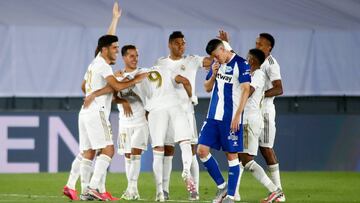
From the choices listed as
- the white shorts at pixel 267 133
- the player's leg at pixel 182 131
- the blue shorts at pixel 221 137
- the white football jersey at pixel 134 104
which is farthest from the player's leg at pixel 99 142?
the white shorts at pixel 267 133

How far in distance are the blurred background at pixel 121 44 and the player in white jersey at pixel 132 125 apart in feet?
16.9

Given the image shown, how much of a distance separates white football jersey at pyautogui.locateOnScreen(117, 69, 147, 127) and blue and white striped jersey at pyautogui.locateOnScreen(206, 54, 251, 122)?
2.05 metres

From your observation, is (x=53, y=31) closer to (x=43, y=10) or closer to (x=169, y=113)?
(x=43, y=10)

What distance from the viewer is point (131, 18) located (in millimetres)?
22734

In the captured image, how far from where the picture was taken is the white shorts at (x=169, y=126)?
1647 cm

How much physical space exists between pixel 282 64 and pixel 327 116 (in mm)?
1362

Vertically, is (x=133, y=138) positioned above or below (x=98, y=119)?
below

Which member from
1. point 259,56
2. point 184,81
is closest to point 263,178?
point 259,56

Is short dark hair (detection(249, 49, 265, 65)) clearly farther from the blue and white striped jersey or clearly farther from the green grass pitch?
the green grass pitch

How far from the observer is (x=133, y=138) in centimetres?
1711

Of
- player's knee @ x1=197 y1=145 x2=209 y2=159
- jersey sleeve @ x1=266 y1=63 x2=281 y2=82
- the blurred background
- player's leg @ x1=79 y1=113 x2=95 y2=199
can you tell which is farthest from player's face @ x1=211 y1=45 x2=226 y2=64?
the blurred background

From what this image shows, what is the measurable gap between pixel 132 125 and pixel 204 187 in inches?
101

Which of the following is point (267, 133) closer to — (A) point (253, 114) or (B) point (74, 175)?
(A) point (253, 114)

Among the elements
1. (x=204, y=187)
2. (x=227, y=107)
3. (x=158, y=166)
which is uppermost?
(x=227, y=107)
